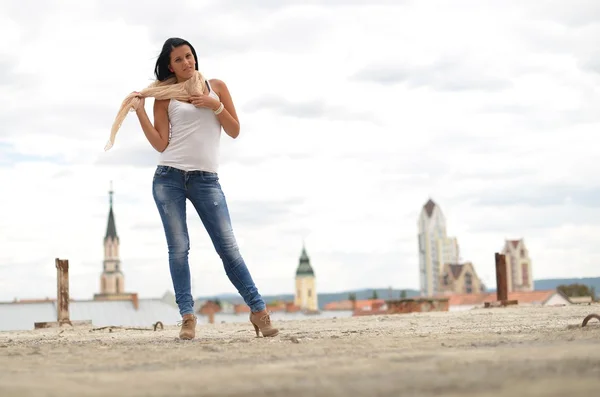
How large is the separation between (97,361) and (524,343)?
6.86 feet

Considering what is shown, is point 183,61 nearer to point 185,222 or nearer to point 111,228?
point 185,222

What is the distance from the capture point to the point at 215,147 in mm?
6234

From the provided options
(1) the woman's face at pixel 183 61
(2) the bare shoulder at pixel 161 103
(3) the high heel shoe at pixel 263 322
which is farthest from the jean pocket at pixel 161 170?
(3) the high heel shoe at pixel 263 322

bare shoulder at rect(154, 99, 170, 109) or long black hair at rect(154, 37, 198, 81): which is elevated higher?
long black hair at rect(154, 37, 198, 81)

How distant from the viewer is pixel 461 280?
628ft

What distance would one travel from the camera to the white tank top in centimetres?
610

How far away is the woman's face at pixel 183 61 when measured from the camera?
613cm

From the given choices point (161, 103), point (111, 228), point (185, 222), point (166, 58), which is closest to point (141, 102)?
point (161, 103)

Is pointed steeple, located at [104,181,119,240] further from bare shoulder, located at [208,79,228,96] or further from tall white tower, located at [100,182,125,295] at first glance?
bare shoulder, located at [208,79,228,96]

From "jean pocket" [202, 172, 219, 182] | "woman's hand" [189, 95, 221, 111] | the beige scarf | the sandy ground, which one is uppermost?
the beige scarf

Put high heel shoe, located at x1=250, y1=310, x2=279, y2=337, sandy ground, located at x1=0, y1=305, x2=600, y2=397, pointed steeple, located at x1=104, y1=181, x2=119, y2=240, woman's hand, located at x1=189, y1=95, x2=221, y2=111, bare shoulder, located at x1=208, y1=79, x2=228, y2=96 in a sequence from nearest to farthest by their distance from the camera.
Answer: sandy ground, located at x1=0, y1=305, x2=600, y2=397 < woman's hand, located at x1=189, y1=95, x2=221, y2=111 < high heel shoe, located at x1=250, y1=310, x2=279, y2=337 < bare shoulder, located at x1=208, y1=79, x2=228, y2=96 < pointed steeple, located at x1=104, y1=181, x2=119, y2=240

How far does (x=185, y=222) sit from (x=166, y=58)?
1.11 meters

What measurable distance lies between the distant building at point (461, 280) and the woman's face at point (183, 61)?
7392 inches

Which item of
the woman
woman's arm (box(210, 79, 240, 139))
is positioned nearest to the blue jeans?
the woman
